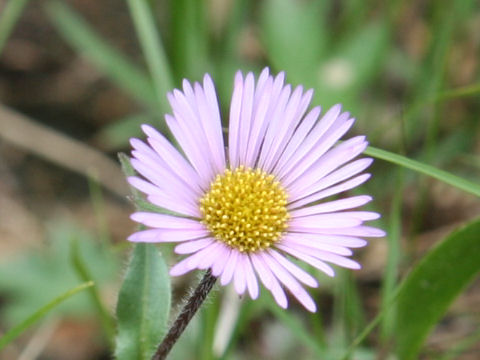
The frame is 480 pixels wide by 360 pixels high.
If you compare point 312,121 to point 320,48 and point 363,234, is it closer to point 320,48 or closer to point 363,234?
point 363,234

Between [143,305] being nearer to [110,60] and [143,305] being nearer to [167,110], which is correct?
[167,110]

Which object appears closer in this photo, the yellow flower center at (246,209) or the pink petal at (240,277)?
the pink petal at (240,277)

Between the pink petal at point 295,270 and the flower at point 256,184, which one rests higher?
the flower at point 256,184

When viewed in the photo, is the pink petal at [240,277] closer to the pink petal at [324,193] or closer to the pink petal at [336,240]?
the pink petal at [336,240]

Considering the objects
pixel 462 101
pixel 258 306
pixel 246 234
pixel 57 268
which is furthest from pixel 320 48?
pixel 246 234

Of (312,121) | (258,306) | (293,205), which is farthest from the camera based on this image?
(258,306)

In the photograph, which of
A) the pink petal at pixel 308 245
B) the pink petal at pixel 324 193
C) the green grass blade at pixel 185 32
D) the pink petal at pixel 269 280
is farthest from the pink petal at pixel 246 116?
the green grass blade at pixel 185 32
